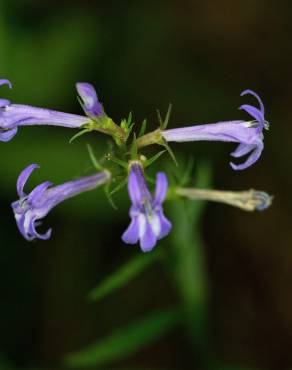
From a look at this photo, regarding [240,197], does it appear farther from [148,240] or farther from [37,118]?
[37,118]

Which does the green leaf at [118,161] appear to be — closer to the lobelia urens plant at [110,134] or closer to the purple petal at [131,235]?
the lobelia urens plant at [110,134]

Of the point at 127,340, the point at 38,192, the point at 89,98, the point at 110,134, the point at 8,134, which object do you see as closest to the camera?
the point at 89,98

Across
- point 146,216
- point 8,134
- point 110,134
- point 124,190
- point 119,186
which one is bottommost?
point 124,190

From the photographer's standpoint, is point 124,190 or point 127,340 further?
point 124,190

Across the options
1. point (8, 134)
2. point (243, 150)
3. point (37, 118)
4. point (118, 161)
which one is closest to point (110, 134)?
point (118, 161)

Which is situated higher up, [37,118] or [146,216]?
[37,118]

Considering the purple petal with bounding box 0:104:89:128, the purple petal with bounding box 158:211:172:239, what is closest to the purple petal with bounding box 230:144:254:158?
the purple petal with bounding box 158:211:172:239

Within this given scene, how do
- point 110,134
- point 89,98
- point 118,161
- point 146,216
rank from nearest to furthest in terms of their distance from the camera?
point 146,216 < point 89,98 < point 118,161 < point 110,134

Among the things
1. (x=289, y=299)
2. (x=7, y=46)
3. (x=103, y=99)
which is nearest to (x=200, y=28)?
(x=103, y=99)

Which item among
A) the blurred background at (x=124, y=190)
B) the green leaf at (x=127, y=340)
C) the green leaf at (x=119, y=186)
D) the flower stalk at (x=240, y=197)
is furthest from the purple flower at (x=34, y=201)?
the blurred background at (x=124, y=190)
